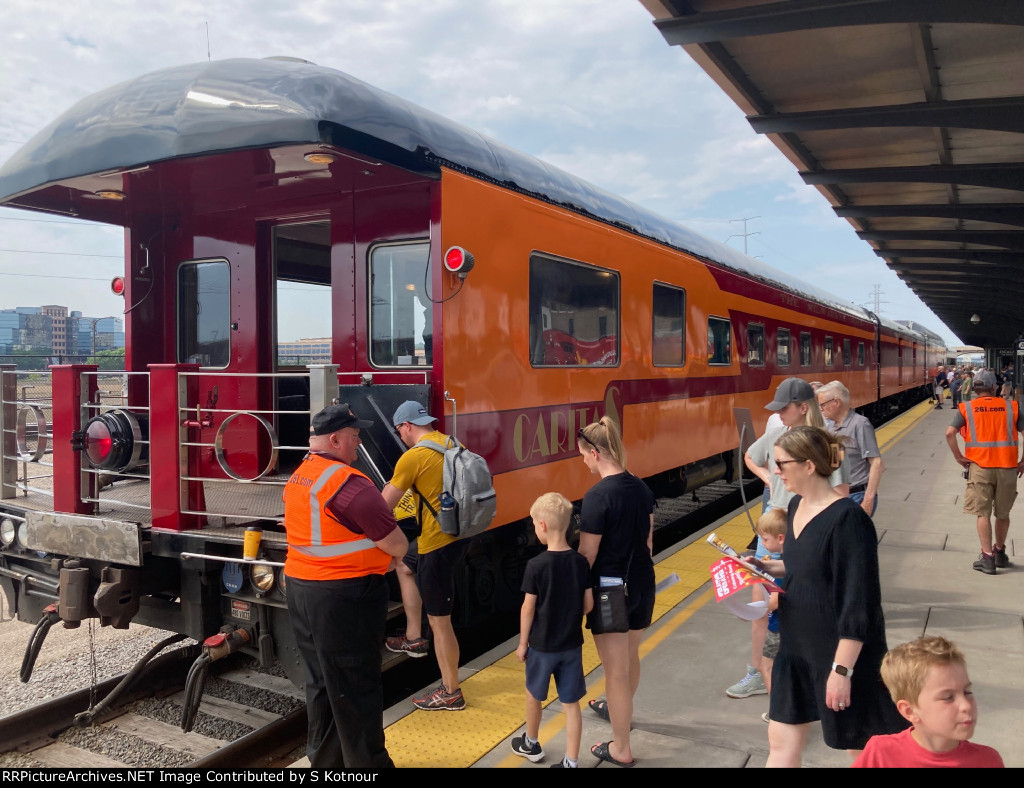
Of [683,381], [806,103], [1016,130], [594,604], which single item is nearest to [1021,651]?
[594,604]

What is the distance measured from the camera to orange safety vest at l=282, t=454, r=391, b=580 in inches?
123

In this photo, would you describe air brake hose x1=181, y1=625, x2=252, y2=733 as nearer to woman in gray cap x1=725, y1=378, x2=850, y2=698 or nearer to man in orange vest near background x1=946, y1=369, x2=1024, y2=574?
woman in gray cap x1=725, y1=378, x2=850, y2=698

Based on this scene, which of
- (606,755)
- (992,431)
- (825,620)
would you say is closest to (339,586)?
(606,755)

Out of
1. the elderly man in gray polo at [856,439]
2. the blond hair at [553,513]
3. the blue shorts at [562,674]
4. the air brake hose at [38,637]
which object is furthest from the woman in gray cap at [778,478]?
the air brake hose at [38,637]

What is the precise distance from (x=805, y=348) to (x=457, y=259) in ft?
33.2

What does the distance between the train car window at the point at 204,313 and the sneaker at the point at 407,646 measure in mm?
2627

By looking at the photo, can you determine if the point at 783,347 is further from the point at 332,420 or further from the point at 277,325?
the point at 332,420

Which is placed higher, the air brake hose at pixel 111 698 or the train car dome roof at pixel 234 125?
the train car dome roof at pixel 234 125

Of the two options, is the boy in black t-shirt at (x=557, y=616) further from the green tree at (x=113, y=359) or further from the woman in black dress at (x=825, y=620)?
the green tree at (x=113, y=359)

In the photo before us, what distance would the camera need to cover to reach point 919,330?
33.8 m

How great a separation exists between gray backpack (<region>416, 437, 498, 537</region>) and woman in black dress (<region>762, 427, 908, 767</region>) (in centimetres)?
163

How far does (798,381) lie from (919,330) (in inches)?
1339

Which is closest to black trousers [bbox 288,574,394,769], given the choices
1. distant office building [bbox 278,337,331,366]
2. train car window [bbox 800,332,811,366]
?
distant office building [bbox 278,337,331,366]

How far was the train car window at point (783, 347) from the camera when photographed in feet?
37.1
